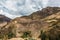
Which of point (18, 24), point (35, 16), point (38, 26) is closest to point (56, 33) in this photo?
point (38, 26)

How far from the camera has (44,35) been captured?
41031 mm

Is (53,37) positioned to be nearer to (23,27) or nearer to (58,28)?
(58,28)

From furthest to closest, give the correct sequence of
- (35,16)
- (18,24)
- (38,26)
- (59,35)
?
(35,16) → (18,24) → (38,26) → (59,35)

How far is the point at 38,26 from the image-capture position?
308ft

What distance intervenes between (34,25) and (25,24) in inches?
287

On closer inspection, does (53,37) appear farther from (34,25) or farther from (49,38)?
(34,25)

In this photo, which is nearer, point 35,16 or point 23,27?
point 23,27

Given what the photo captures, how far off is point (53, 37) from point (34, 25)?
2335 inches

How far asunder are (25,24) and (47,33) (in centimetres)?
6393

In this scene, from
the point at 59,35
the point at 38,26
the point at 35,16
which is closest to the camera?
the point at 59,35

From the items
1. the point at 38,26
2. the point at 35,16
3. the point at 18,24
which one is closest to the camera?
the point at 38,26

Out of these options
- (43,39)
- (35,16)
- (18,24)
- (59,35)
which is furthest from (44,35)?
(35,16)

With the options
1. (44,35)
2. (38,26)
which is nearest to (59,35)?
(44,35)

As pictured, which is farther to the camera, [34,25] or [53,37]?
[34,25]
